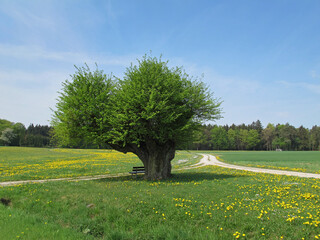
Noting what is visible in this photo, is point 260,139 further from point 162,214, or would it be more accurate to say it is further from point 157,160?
point 162,214

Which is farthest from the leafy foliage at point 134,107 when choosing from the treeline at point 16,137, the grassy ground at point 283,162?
the treeline at point 16,137

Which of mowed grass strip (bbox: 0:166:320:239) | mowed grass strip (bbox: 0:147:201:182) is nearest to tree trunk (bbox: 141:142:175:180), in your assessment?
mowed grass strip (bbox: 0:166:320:239)

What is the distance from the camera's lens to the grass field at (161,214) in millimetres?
7586

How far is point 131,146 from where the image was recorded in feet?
Answer: 62.2

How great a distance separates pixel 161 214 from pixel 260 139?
162290 millimetres

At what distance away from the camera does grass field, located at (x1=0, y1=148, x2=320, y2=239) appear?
759cm

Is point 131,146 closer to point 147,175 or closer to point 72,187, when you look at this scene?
point 147,175

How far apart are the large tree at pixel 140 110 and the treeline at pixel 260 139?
12892 cm

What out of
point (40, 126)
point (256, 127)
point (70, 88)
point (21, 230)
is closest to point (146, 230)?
point (21, 230)

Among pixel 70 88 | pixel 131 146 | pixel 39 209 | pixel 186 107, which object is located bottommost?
pixel 39 209

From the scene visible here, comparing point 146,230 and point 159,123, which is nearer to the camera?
point 146,230

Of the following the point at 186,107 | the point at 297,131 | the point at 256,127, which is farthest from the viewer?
the point at 256,127

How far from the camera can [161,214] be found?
944 cm

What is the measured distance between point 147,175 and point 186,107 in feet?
23.2
